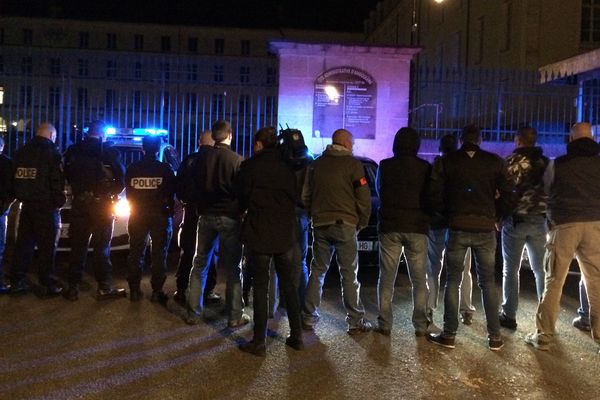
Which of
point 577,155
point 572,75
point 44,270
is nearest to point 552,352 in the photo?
point 577,155

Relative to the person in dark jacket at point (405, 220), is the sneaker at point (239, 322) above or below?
below

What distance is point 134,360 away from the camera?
4.96 meters

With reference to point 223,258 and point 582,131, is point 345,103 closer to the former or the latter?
point 223,258

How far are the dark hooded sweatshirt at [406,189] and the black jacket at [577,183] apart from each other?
116 centimetres

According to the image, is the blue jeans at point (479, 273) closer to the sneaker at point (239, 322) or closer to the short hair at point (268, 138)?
the short hair at point (268, 138)

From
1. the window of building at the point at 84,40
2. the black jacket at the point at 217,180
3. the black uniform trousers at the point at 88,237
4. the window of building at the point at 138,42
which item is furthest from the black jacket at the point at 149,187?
the window of building at the point at 84,40

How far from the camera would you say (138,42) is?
194 ft

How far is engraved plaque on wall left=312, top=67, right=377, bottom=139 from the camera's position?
1058 centimetres

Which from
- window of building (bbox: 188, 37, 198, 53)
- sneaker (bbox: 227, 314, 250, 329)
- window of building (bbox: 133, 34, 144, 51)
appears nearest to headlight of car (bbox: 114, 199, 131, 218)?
sneaker (bbox: 227, 314, 250, 329)

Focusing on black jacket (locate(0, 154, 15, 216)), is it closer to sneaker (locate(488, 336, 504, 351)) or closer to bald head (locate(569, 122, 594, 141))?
sneaker (locate(488, 336, 504, 351))

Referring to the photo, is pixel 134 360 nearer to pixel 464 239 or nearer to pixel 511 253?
pixel 464 239

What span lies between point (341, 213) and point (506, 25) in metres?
18.1

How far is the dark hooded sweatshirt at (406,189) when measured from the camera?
5512mm

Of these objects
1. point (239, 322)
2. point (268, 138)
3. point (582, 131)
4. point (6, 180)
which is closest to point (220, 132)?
point (268, 138)
